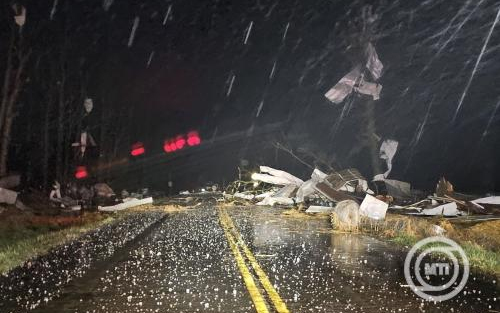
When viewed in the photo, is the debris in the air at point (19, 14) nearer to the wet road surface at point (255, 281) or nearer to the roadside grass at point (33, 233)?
the roadside grass at point (33, 233)

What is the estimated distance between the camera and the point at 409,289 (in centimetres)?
716

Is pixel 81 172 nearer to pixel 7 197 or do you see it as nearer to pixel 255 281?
pixel 7 197

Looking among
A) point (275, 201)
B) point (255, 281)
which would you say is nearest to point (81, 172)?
point (275, 201)

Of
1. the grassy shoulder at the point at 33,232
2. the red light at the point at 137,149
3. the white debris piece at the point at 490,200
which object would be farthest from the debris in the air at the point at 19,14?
the red light at the point at 137,149

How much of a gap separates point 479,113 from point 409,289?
2323 cm

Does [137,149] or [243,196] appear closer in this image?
[243,196]

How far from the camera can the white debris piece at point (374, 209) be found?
1698cm

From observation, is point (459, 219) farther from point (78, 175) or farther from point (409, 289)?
point (78, 175)

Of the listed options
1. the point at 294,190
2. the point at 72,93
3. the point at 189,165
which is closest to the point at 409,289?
the point at 294,190

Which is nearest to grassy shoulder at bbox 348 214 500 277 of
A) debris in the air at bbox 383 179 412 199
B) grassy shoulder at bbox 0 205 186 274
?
debris in the air at bbox 383 179 412 199

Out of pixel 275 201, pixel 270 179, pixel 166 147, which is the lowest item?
pixel 166 147

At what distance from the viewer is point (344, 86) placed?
92.1 feet

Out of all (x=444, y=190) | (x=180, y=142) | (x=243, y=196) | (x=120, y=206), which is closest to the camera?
(x=444, y=190)

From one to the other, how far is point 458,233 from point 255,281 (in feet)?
26.2
